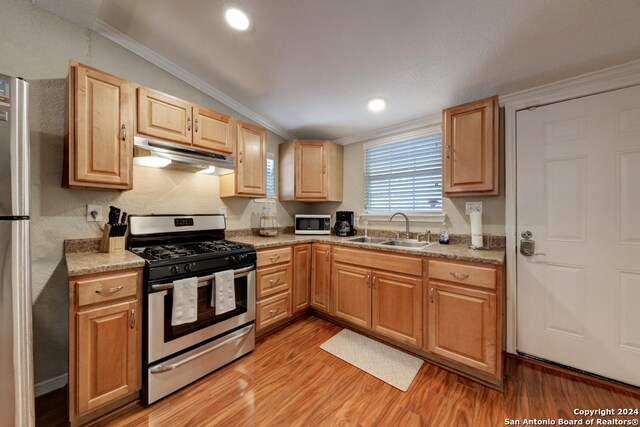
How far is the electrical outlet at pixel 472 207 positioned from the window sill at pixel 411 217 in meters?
0.21

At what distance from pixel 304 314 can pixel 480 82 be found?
287cm

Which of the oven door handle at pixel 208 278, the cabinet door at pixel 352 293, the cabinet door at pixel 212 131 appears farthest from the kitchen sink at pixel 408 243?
the cabinet door at pixel 212 131

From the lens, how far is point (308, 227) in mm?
3139

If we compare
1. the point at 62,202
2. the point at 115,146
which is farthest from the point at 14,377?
the point at 115,146

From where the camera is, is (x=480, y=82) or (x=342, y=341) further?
(x=342, y=341)

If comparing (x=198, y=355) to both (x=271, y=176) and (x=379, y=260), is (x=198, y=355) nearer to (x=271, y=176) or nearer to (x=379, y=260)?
(x=379, y=260)

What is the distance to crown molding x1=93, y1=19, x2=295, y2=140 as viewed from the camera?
6.19 ft

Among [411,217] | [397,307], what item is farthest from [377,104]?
[397,307]

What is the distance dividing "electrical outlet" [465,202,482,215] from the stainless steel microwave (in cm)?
155

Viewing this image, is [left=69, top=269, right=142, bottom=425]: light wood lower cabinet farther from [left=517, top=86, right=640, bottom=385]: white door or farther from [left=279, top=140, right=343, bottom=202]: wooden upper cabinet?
[left=517, top=86, right=640, bottom=385]: white door

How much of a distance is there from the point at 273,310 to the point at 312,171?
5.64ft

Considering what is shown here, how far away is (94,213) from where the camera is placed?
186 cm

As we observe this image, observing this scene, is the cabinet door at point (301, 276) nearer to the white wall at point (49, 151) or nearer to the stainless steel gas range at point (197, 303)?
the stainless steel gas range at point (197, 303)

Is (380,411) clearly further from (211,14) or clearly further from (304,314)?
(211,14)
